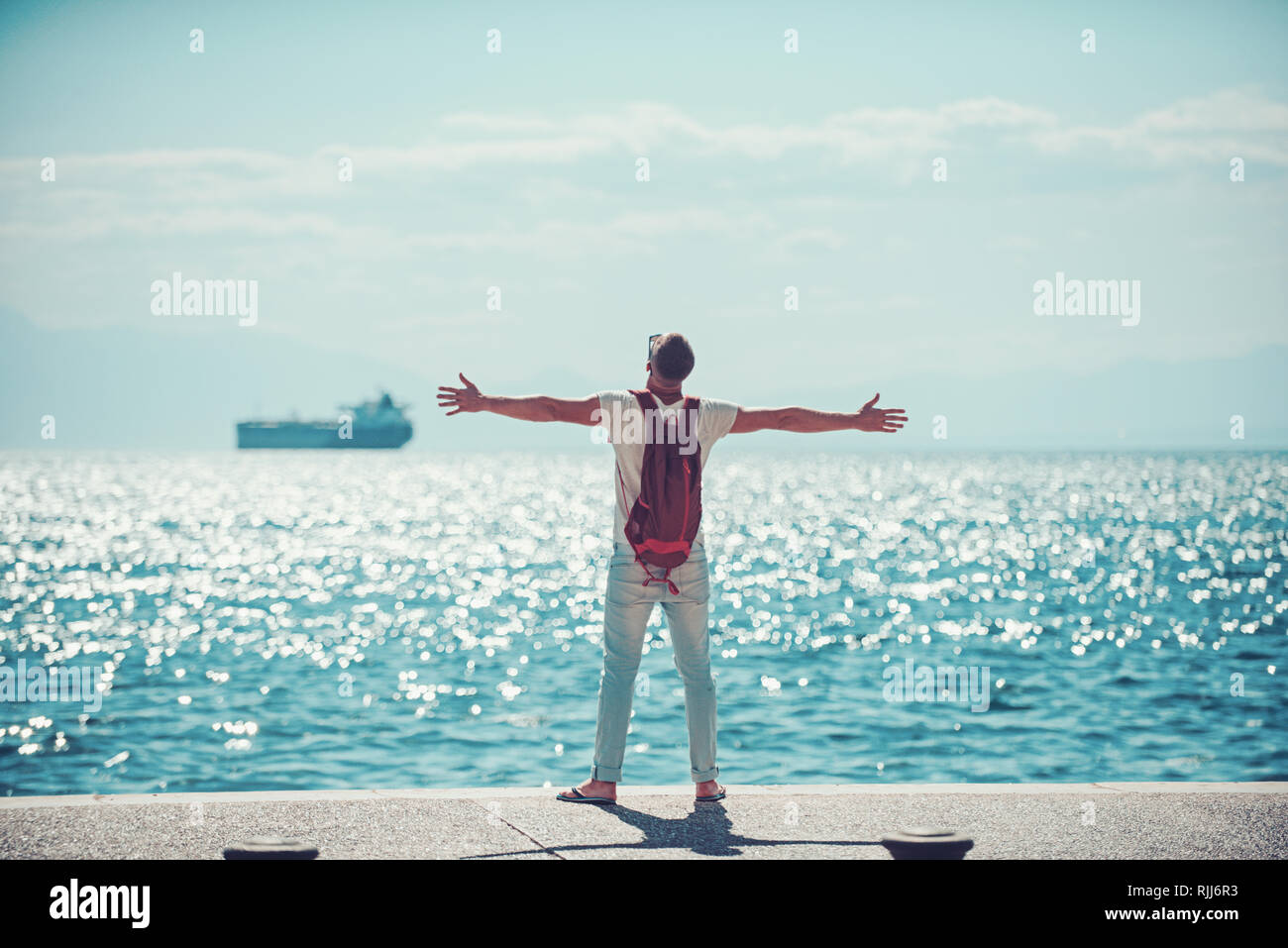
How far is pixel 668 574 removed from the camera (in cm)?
563

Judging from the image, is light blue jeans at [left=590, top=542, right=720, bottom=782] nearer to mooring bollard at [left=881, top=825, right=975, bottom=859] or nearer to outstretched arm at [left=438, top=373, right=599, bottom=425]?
outstretched arm at [left=438, top=373, right=599, bottom=425]

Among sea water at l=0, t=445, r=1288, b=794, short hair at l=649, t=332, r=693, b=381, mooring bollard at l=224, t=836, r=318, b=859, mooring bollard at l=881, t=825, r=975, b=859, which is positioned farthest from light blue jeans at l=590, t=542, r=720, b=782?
sea water at l=0, t=445, r=1288, b=794

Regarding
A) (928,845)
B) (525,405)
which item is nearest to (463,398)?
(525,405)

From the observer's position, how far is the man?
18.3ft

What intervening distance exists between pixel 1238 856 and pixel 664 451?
2941 millimetres

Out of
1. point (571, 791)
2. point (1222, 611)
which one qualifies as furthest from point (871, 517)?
point (571, 791)

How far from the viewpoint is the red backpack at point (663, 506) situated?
5.55m

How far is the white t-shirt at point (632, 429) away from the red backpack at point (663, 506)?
1.4 inches

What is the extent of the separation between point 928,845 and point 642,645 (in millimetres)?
1691

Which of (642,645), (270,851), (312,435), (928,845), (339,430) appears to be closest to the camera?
(270,851)

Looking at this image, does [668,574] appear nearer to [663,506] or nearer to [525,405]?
[663,506]

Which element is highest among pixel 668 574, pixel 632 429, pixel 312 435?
pixel 312 435
